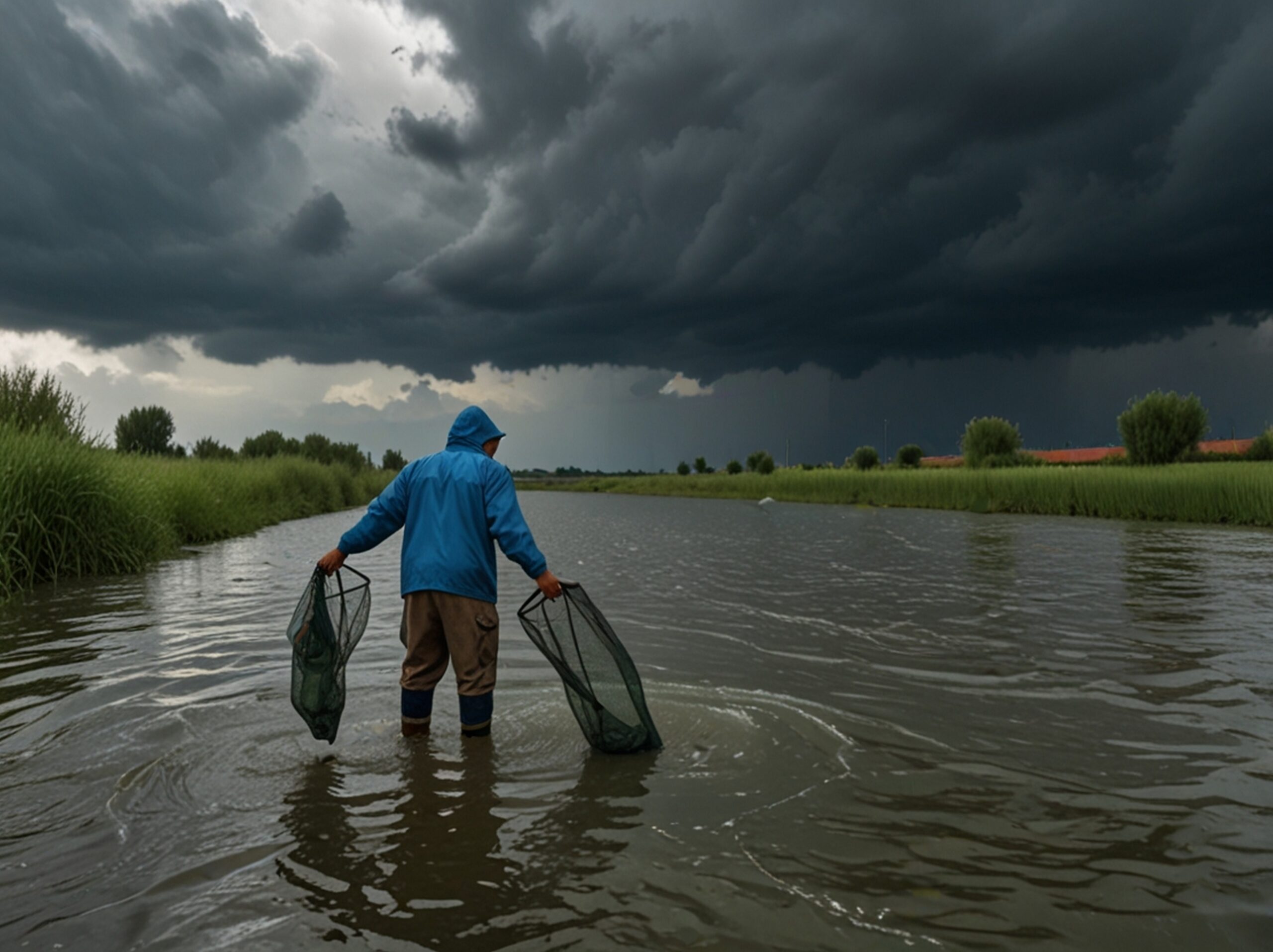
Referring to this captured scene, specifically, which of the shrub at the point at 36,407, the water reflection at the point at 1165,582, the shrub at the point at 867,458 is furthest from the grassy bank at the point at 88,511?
the shrub at the point at 867,458

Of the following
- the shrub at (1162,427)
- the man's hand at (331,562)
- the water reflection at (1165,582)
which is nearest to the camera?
the man's hand at (331,562)

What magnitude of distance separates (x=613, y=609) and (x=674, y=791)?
5.59 m

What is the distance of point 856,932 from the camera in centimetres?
249

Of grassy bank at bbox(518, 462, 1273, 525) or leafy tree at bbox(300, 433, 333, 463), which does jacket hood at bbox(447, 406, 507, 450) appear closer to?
grassy bank at bbox(518, 462, 1273, 525)

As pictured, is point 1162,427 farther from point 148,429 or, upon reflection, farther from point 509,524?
point 148,429

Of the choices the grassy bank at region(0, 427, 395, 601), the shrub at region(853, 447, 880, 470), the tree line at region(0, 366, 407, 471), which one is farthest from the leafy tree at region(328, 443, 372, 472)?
the shrub at region(853, 447, 880, 470)

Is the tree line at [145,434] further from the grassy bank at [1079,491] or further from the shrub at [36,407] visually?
the grassy bank at [1079,491]

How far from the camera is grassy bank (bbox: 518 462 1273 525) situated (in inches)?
839

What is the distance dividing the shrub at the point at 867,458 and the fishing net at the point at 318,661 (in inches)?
2388

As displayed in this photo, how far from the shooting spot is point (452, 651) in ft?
14.2

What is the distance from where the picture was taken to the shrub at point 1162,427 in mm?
30891

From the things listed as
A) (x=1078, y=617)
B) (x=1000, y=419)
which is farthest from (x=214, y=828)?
(x=1000, y=419)

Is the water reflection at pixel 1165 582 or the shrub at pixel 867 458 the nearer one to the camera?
the water reflection at pixel 1165 582

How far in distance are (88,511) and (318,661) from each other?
9.73 metres
